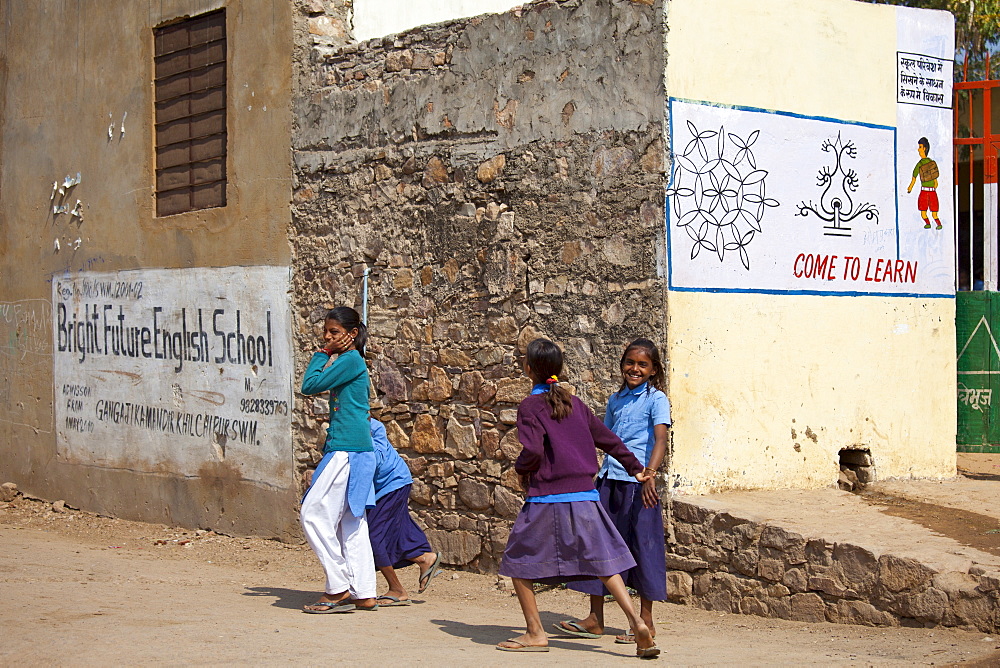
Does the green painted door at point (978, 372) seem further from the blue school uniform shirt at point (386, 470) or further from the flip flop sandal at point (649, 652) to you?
the blue school uniform shirt at point (386, 470)

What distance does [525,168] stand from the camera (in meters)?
6.79

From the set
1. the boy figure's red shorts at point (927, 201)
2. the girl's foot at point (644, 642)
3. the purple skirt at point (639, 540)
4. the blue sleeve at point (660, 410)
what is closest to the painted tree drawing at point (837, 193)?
the boy figure's red shorts at point (927, 201)

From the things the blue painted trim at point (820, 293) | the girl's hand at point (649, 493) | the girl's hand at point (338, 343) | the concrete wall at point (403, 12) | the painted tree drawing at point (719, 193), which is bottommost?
the girl's hand at point (649, 493)

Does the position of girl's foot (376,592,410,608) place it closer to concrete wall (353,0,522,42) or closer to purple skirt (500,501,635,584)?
purple skirt (500,501,635,584)

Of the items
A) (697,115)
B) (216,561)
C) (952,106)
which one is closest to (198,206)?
(216,561)

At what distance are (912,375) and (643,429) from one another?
2.72m

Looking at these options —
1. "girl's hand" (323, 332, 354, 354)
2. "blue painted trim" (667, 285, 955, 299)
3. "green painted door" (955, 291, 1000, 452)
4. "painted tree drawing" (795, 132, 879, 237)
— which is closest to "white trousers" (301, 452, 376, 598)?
"girl's hand" (323, 332, 354, 354)

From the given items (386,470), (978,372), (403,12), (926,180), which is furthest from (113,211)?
(978,372)

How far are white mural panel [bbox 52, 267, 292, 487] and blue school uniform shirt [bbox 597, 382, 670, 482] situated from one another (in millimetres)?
3576

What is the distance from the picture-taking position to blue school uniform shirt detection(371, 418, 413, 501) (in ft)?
20.1

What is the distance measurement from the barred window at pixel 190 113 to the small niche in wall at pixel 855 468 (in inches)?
198

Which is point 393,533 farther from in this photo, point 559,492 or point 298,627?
point 559,492

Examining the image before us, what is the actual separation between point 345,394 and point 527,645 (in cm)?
160

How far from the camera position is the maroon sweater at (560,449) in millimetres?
4832
